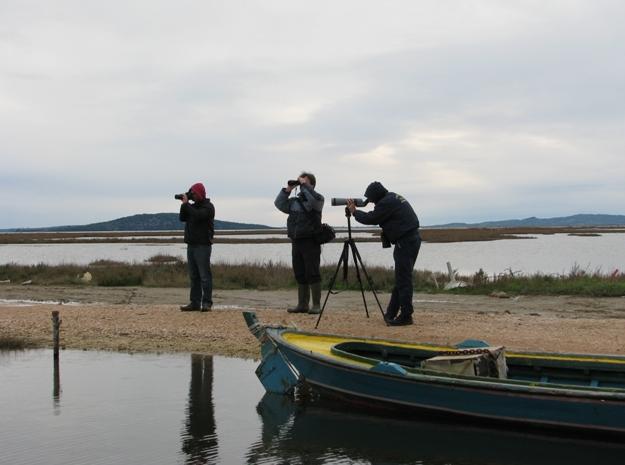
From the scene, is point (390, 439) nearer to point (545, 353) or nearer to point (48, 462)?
point (545, 353)

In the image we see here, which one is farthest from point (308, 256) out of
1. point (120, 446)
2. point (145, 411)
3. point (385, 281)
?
point (385, 281)

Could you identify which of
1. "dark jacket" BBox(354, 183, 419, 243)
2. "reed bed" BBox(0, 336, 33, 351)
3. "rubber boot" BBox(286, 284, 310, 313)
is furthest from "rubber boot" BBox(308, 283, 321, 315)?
"reed bed" BBox(0, 336, 33, 351)

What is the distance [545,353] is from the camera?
8.13m

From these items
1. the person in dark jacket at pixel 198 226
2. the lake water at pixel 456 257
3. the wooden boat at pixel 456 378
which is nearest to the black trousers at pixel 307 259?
the person in dark jacket at pixel 198 226

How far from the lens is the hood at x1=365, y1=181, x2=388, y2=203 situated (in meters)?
11.8

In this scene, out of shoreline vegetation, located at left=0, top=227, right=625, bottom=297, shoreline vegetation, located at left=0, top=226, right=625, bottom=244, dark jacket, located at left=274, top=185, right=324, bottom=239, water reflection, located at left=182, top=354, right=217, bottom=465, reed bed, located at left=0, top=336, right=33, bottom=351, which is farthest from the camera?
shoreline vegetation, located at left=0, top=226, right=625, bottom=244

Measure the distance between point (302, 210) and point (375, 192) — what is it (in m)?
1.44

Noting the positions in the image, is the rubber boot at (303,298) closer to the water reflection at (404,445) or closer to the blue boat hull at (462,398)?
the blue boat hull at (462,398)

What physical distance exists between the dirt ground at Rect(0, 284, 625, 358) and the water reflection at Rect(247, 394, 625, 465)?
2669mm

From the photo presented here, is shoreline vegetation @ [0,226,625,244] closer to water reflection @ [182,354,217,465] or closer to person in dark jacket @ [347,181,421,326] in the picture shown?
person in dark jacket @ [347,181,421,326]

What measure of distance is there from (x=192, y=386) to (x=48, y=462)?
8.80ft

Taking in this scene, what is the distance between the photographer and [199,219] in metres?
13.6

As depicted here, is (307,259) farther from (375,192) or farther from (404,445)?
(404,445)

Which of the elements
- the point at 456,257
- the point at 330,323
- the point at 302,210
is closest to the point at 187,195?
the point at 302,210
